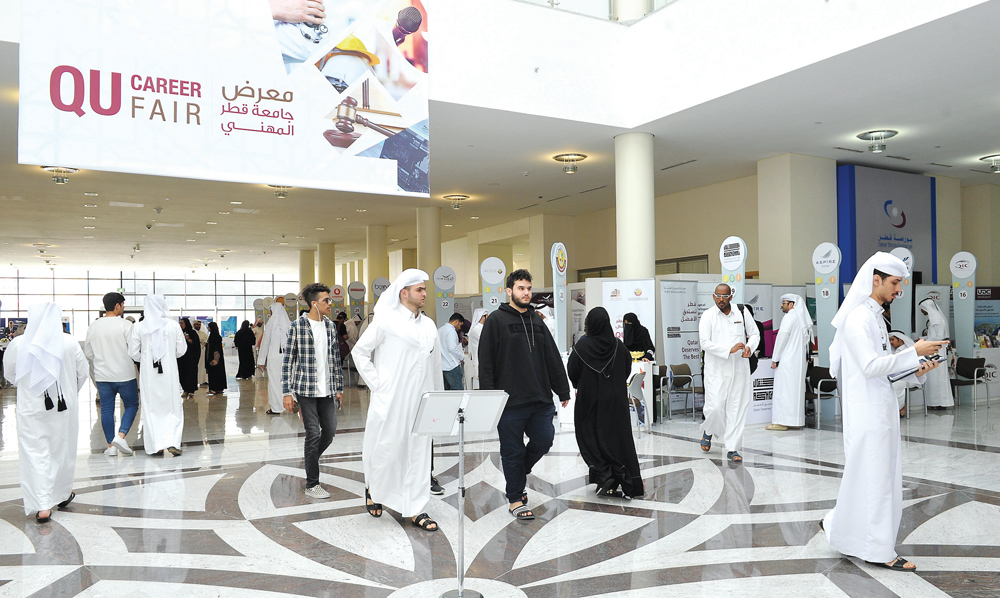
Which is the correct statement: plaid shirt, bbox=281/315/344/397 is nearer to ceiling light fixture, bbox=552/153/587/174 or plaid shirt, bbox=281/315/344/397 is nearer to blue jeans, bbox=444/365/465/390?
blue jeans, bbox=444/365/465/390

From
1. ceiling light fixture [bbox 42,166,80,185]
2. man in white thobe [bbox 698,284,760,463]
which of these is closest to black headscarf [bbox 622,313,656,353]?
man in white thobe [bbox 698,284,760,463]

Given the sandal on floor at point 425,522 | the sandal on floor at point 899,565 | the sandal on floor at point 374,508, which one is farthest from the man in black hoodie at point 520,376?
the sandal on floor at point 899,565

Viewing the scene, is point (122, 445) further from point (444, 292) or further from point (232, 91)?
point (444, 292)

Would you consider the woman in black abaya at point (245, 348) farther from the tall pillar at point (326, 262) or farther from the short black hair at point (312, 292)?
the short black hair at point (312, 292)

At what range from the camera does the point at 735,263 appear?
8875mm

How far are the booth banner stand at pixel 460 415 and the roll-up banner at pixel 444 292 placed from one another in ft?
34.0

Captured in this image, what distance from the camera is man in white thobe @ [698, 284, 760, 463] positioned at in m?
6.39

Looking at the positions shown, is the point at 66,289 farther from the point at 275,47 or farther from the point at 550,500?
the point at 550,500

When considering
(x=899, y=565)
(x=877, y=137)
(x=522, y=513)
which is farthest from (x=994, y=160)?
(x=522, y=513)

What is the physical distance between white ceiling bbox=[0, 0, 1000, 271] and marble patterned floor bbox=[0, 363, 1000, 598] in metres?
4.10

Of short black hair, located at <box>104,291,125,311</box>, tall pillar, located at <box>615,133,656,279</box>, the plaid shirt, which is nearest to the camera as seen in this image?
the plaid shirt

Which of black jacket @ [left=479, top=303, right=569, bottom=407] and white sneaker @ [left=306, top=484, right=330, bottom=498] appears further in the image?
white sneaker @ [left=306, top=484, right=330, bottom=498]

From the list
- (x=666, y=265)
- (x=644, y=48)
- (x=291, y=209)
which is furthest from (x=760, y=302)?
(x=291, y=209)

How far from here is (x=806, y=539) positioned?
4.17m
